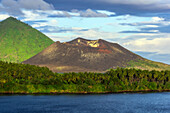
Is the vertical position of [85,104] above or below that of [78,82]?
below

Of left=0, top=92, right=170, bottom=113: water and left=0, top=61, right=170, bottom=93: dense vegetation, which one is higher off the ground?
left=0, top=61, right=170, bottom=93: dense vegetation

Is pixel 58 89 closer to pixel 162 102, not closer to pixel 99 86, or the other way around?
pixel 99 86

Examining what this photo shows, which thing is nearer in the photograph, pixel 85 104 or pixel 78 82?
pixel 85 104

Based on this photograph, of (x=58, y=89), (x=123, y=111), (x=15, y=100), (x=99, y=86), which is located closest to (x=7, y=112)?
(x=15, y=100)

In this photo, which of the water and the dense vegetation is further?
the dense vegetation
